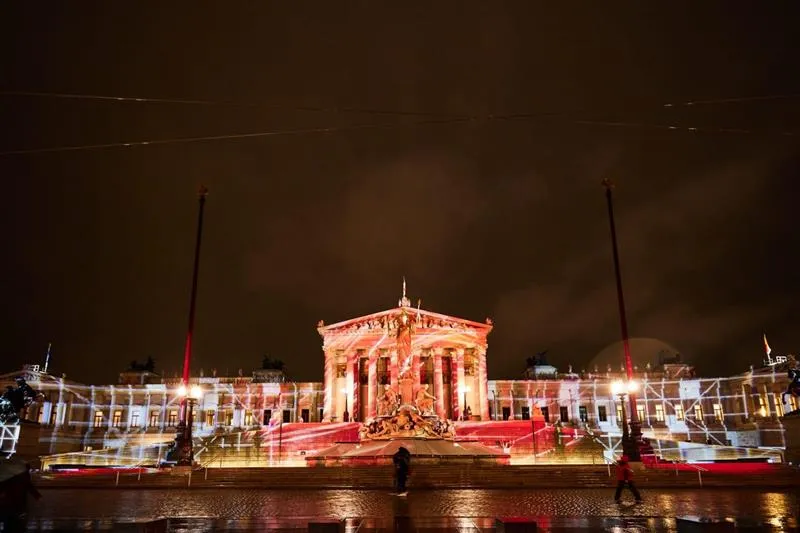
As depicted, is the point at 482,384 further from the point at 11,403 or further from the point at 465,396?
the point at 11,403

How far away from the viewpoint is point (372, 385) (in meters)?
63.6

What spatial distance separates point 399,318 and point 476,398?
3158cm

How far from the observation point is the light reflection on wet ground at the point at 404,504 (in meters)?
13.3

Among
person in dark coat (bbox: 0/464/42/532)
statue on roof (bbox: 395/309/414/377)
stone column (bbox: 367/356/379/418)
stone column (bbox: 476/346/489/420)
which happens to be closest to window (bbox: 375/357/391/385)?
stone column (bbox: 367/356/379/418)

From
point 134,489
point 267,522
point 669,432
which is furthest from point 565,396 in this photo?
point 267,522

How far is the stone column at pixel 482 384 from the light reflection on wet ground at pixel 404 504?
4366cm

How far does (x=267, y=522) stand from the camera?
1120 cm

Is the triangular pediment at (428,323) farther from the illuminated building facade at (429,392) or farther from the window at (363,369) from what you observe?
the window at (363,369)

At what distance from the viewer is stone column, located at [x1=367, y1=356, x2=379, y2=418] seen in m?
63.1

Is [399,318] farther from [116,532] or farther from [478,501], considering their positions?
[116,532]

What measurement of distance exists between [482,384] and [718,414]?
29.8 meters

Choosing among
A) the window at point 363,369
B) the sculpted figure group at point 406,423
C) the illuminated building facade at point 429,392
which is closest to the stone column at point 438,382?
the illuminated building facade at point 429,392

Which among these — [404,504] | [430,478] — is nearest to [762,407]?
[430,478]

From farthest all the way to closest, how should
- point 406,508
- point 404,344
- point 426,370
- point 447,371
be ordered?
point 447,371
point 426,370
point 404,344
point 406,508
